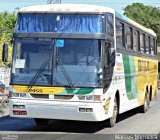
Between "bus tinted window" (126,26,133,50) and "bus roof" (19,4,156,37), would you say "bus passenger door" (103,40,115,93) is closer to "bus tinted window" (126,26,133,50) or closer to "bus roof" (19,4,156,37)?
"bus roof" (19,4,156,37)

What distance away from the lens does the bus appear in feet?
40.0

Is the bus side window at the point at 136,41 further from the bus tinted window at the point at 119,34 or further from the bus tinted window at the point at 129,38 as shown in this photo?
the bus tinted window at the point at 119,34

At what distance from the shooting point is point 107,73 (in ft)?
42.1

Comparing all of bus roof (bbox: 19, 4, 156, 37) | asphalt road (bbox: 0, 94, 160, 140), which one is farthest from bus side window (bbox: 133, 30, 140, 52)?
bus roof (bbox: 19, 4, 156, 37)

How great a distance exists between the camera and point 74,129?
45.1 feet

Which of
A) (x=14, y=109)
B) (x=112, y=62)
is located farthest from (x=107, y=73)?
(x=14, y=109)

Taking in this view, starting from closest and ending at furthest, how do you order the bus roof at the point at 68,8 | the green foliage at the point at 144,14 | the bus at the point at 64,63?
1. the bus at the point at 64,63
2. the bus roof at the point at 68,8
3. the green foliage at the point at 144,14

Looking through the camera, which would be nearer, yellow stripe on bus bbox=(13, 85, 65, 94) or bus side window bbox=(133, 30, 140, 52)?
yellow stripe on bus bbox=(13, 85, 65, 94)

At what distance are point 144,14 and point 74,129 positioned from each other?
93.5m

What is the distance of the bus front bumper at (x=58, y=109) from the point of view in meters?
12.1

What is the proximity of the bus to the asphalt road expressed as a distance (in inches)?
17.9

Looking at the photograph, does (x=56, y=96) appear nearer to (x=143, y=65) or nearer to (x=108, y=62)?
(x=108, y=62)

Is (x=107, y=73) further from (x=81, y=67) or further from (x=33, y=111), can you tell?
(x=33, y=111)

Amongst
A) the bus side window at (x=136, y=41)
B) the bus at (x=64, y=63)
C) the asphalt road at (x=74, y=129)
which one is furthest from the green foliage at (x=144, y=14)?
the bus at (x=64, y=63)
